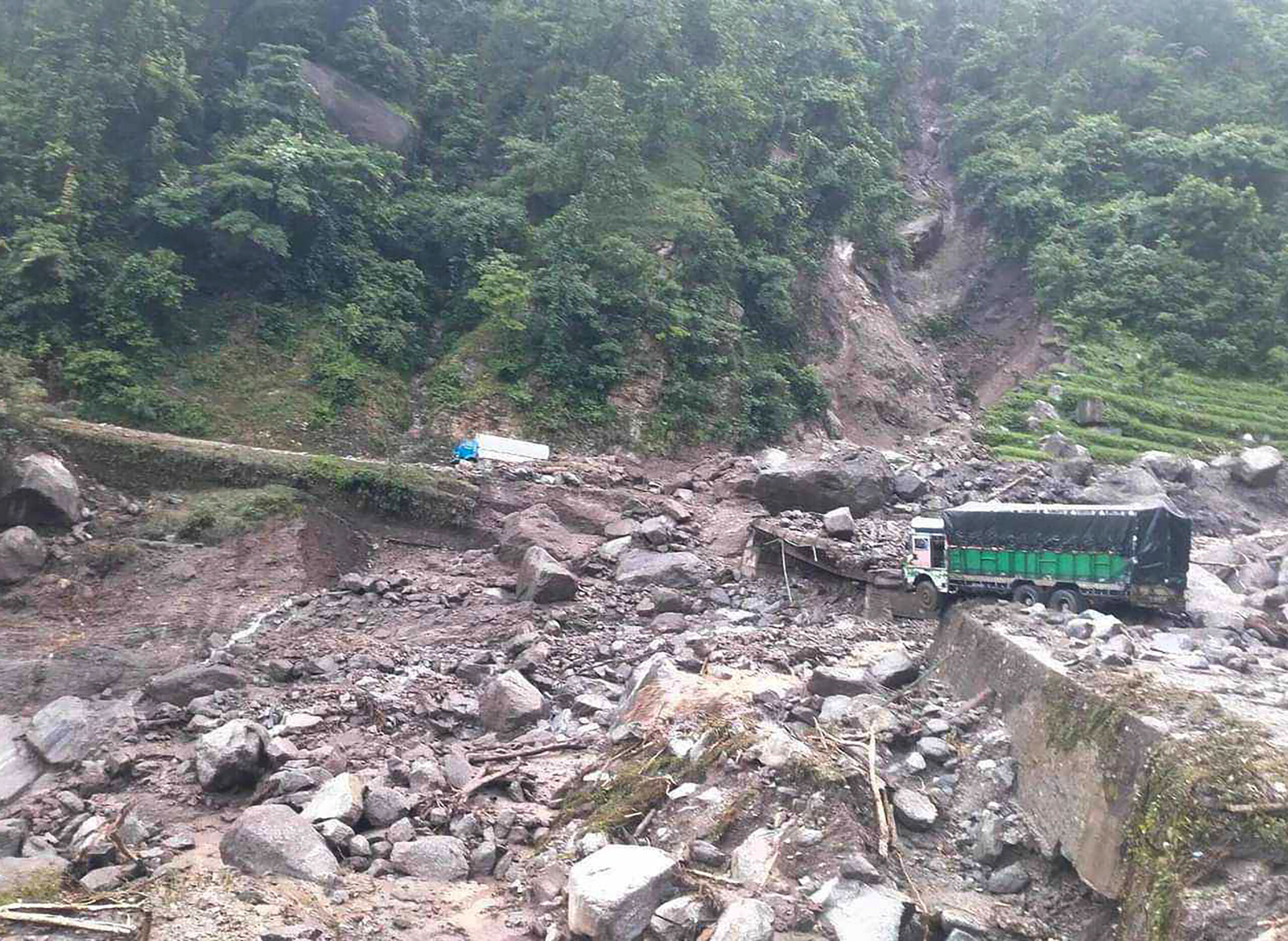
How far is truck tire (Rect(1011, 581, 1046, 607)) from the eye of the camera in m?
14.8

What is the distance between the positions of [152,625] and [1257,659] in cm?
1575

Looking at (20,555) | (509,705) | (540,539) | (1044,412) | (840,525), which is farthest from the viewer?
(1044,412)

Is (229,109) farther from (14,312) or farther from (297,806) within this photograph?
(297,806)

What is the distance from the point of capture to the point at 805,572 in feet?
57.3

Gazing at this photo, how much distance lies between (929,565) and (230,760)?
1128 cm

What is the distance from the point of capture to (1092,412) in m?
29.2

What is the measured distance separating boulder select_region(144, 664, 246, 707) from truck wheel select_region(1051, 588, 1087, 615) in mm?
12497

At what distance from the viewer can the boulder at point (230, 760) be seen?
10227 millimetres

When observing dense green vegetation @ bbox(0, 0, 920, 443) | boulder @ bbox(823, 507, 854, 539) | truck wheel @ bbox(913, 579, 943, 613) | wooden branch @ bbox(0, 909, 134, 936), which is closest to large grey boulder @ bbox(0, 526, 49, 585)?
dense green vegetation @ bbox(0, 0, 920, 443)

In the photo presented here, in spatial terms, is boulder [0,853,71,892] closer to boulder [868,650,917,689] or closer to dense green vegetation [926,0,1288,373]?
boulder [868,650,917,689]

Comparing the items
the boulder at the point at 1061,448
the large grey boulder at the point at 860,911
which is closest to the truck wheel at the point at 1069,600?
the large grey boulder at the point at 860,911

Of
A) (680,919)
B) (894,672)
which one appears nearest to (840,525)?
(894,672)

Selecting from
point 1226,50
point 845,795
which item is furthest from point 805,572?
point 1226,50

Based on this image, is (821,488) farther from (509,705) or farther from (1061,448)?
(509,705)
